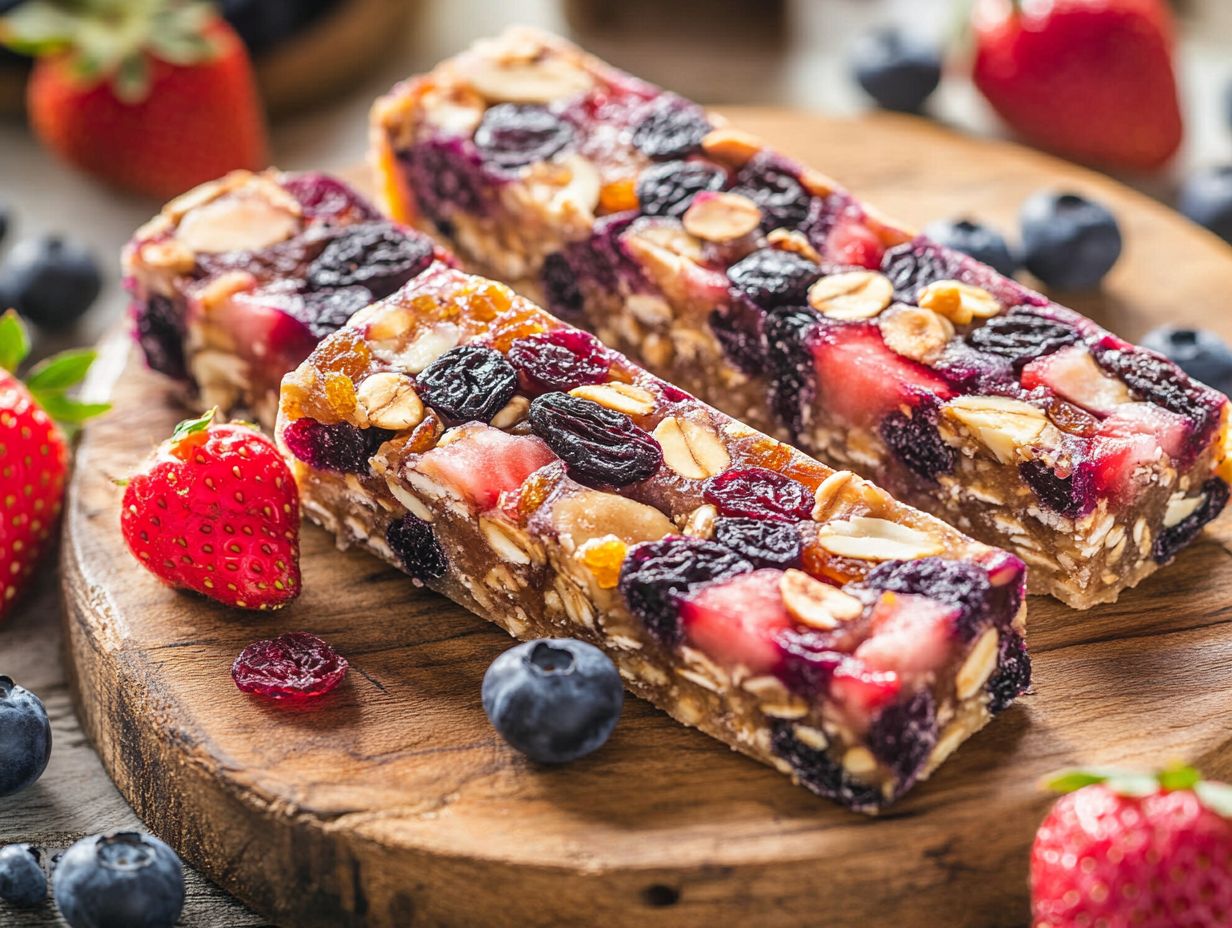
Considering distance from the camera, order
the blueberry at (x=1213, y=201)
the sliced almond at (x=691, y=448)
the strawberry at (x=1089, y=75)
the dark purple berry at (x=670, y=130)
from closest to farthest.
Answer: the sliced almond at (x=691, y=448)
the dark purple berry at (x=670, y=130)
the blueberry at (x=1213, y=201)
the strawberry at (x=1089, y=75)

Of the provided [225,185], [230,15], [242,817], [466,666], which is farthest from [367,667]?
[230,15]

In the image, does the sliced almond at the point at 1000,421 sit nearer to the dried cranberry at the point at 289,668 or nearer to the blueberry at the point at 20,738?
the dried cranberry at the point at 289,668

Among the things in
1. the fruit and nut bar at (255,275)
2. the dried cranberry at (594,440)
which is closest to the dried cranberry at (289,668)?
the dried cranberry at (594,440)

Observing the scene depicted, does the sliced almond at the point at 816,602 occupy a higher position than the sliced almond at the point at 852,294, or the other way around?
the sliced almond at the point at 852,294

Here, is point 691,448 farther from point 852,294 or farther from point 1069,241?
point 1069,241

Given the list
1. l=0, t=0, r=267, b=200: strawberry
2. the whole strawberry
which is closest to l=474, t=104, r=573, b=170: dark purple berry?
l=0, t=0, r=267, b=200: strawberry

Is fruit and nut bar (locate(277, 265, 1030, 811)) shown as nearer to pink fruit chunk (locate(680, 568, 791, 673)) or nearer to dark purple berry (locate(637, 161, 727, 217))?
pink fruit chunk (locate(680, 568, 791, 673))
